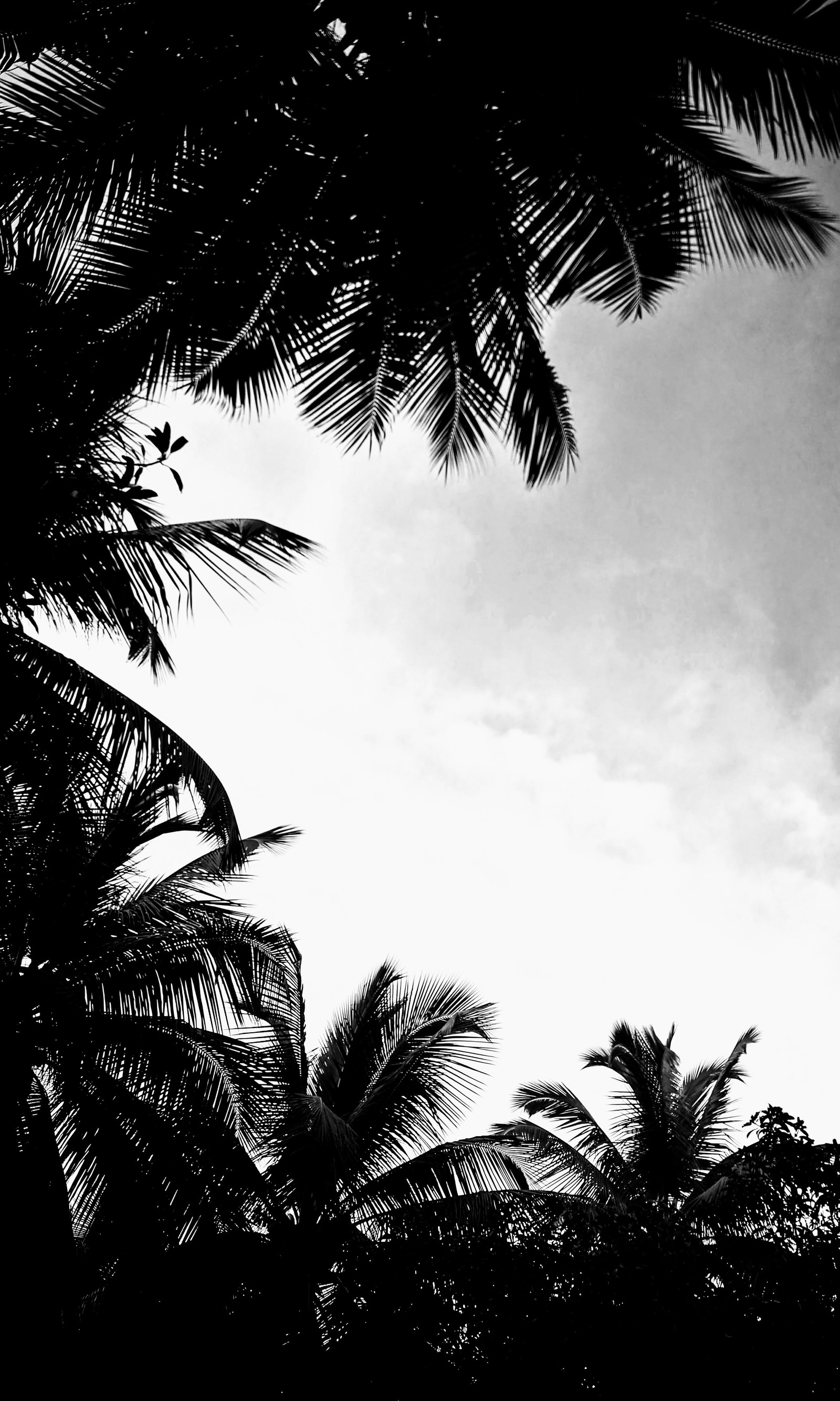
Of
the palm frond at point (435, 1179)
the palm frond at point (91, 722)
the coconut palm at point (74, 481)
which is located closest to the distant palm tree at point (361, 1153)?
the palm frond at point (435, 1179)

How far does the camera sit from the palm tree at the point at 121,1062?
7566 mm

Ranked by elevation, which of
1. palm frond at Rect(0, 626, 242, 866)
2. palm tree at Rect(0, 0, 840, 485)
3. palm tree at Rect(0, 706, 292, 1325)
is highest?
palm tree at Rect(0, 0, 840, 485)

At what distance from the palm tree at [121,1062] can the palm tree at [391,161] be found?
13.8 ft

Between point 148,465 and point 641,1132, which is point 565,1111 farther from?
point 148,465

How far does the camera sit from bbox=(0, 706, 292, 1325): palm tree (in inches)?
298

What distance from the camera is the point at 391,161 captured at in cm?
459

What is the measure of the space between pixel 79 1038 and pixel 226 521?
16.9 ft

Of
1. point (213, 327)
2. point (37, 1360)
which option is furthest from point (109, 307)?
point (37, 1360)

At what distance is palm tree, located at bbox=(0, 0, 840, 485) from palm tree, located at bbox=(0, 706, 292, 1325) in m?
4.20

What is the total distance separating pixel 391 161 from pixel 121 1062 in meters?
7.75

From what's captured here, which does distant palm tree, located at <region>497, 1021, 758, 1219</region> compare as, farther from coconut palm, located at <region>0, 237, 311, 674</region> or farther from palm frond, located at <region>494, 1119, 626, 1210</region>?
coconut palm, located at <region>0, 237, 311, 674</region>

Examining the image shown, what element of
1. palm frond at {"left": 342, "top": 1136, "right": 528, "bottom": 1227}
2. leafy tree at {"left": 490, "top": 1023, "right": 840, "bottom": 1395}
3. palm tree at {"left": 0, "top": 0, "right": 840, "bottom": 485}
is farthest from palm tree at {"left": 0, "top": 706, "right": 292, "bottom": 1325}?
palm tree at {"left": 0, "top": 0, "right": 840, "bottom": 485}

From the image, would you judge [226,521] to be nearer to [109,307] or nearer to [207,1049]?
[109,307]

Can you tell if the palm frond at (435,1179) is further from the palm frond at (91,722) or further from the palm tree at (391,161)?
the palm tree at (391,161)
